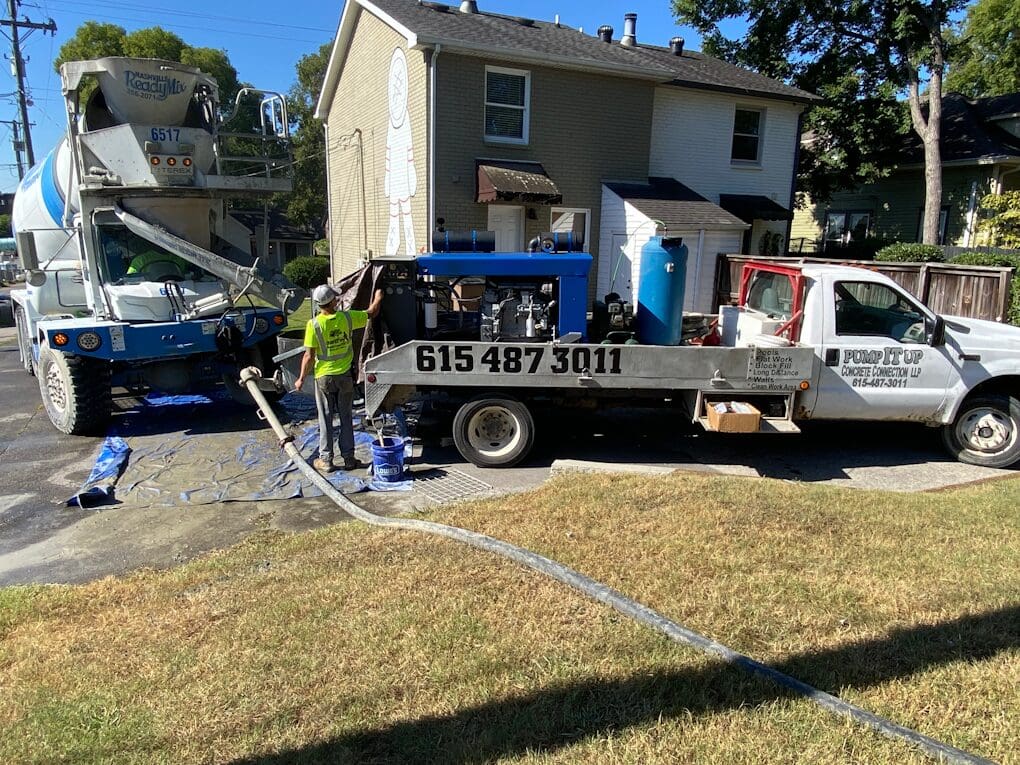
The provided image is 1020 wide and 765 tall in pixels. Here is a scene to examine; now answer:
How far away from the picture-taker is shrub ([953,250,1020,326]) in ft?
34.6

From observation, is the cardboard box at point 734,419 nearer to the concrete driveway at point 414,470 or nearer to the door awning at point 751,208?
the concrete driveway at point 414,470

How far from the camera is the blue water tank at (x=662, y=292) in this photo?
22.0ft

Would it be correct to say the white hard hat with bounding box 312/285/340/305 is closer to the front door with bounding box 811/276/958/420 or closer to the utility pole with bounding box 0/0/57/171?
the front door with bounding box 811/276/958/420

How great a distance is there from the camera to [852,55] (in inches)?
821

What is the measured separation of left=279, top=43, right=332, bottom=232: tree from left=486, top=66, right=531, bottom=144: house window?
2620 cm

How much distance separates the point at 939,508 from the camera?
5176 mm

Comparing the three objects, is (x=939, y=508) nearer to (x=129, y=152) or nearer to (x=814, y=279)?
(x=814, y=279)

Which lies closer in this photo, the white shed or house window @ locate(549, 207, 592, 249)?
the white shed

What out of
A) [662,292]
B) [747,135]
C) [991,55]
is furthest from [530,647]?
[991,55]

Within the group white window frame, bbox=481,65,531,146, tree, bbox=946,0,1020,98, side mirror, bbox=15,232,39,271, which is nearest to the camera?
side mirror, bbox=15,232,39,271

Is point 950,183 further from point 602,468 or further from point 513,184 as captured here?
point 602,468

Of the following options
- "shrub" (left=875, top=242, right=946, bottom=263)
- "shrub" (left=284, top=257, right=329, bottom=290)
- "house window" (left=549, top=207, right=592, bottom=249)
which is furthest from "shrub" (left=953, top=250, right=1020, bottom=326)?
"shrub" (left=284, top=257, right=329, bottom=290)

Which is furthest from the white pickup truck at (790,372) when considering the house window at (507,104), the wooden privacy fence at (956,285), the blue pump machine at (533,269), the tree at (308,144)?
the tree at (308,144)

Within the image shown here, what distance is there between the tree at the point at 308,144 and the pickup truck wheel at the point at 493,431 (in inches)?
1377
